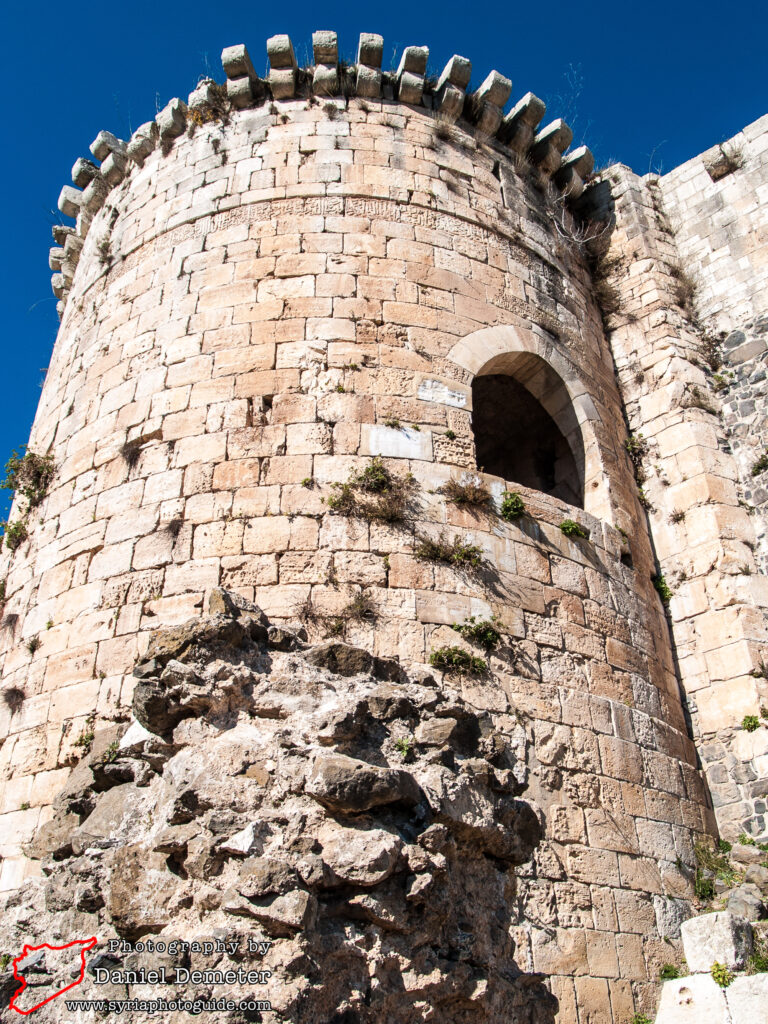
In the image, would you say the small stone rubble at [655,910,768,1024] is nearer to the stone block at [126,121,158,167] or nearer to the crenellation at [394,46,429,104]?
the crenellation at [394,46,429,104]

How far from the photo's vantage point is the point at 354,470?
20.6 ft

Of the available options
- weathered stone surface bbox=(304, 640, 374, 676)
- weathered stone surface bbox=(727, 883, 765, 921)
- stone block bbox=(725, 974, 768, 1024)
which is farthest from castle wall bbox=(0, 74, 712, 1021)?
weathered stone surface bbox=(304, 640, 374, 676)

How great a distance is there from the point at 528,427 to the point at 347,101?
12.0ft

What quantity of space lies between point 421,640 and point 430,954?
2.52 meters

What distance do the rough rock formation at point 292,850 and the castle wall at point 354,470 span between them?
1.48 metres

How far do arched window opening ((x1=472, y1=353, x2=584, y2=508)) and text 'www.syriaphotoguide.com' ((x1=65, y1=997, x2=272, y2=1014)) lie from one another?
552 centimetres

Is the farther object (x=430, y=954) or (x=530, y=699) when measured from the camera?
(x=530, y=699)

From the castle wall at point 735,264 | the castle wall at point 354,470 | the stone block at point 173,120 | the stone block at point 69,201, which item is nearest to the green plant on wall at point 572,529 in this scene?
the castle wall at point 354,470

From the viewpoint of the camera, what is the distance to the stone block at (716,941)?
201 inches

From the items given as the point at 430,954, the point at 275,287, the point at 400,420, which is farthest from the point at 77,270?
the point at 430,954

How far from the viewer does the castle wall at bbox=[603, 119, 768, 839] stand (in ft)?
23.7

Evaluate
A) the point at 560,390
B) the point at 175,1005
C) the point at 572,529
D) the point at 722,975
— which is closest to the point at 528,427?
the point at 560,390

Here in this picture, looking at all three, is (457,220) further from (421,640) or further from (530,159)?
Answer: (421,640)

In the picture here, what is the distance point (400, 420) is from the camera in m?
6.61
